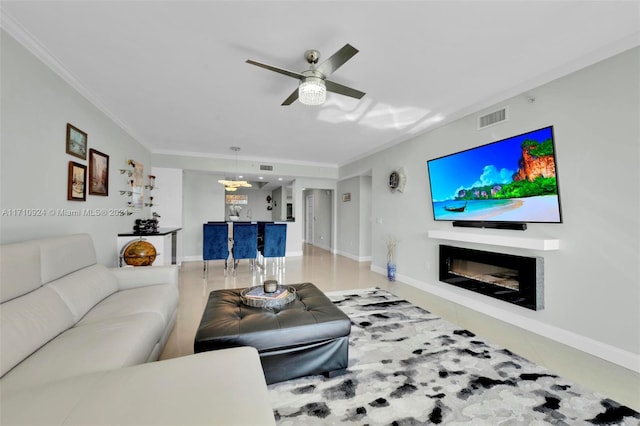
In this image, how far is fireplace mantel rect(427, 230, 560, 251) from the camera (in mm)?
2484

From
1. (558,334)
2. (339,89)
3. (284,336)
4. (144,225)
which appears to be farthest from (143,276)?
(558,334)

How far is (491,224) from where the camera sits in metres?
3.04

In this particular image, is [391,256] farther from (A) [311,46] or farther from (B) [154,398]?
(B) [154,398]

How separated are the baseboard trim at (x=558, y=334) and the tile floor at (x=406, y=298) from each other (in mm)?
55

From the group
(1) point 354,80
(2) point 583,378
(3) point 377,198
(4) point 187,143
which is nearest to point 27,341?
(1) point 354,80

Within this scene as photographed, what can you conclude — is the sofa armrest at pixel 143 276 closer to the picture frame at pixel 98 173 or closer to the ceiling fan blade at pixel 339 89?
the picture frame at pixel 98 173

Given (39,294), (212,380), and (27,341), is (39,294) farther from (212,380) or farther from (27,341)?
(212,380)

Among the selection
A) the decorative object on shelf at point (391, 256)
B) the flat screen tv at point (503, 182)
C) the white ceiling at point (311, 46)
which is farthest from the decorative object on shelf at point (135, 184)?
the flat screen tv at point (503, 182)

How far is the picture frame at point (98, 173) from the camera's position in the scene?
10.2ft

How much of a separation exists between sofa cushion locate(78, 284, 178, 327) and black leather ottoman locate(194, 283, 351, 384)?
1.61 feet

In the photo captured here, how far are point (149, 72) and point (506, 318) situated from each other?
459cm

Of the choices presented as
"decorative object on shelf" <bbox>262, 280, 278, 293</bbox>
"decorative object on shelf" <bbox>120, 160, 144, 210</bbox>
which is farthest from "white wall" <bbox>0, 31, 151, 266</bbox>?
"decorative object on shelf" <bbox>262, 280, 278, 293</bbox>

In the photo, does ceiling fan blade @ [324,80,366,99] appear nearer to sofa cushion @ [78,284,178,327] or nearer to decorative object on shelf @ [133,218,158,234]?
sofa cushion @ [78,284,178,327]

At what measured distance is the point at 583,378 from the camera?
1.93 meters
